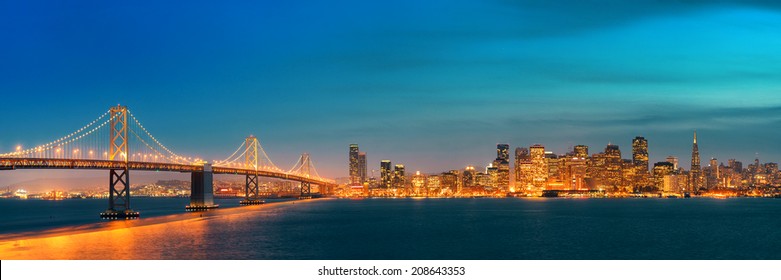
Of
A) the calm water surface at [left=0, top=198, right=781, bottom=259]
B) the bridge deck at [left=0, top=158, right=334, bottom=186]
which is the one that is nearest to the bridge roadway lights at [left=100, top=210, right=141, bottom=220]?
the bridge deck at [left=0, top=158, right=334, bottom=186]

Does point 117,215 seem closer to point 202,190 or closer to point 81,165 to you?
point 81,165

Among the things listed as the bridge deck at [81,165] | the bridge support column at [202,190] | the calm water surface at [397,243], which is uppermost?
the bridge deck at [81,165]

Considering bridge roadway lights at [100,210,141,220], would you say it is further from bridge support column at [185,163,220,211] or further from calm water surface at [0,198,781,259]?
bridge support column at [185,163,220,211]

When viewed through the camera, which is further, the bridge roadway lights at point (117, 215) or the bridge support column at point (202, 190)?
the bridge support column at point (202, 190)

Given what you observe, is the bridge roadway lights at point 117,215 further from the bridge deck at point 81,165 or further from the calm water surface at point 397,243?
the calm water surface at point 397,243

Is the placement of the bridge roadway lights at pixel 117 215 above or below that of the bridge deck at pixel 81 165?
below

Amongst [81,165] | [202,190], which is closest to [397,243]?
[81,165]

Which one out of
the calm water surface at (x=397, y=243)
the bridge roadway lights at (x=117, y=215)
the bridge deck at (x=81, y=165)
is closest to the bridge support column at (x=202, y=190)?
the bridge deck at (x=81, y=165)

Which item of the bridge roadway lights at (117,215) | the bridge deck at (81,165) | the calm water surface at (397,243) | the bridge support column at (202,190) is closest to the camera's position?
the calm water surface at (397,243)

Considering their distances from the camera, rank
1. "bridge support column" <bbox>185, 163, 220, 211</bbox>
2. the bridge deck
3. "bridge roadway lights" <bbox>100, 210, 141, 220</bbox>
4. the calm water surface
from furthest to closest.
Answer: "bridge support column" <bbox>185, 163, 220, 211</bbox> → "bridge roadway lights" <bbox>100, 210, 141, 220</bbox> → the bridge deck → the calm water surface
